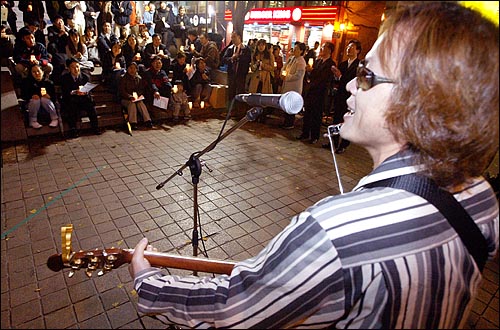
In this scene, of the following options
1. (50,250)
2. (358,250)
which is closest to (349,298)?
(358,250)

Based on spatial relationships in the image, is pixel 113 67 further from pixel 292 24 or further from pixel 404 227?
pixel 292 24

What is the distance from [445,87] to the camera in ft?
3.07

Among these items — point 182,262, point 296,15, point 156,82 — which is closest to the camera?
point 182,262

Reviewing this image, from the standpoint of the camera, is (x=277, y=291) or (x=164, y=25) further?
(x=164, y=25)

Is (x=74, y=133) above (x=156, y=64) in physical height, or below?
below

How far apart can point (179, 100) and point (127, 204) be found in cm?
554

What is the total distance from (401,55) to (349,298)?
88cm

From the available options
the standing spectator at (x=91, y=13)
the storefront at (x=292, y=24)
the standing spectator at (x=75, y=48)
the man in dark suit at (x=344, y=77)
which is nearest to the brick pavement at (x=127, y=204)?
the man in dark suit at (x=344, y=77)

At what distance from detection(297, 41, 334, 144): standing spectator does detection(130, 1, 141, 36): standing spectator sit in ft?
27.8

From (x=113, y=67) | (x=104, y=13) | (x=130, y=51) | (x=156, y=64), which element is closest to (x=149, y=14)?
(x=104, y=13)

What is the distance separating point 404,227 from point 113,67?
1011cm

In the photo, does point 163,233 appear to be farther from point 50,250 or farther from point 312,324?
point 312,324

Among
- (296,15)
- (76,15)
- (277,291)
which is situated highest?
(296,15)

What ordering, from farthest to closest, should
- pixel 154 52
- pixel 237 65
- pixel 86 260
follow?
pixel 237 65 < pixel 154 52 < pixel 86 260
